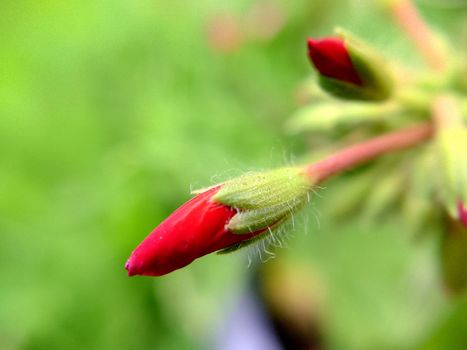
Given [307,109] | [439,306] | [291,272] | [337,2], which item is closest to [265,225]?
[307,109]

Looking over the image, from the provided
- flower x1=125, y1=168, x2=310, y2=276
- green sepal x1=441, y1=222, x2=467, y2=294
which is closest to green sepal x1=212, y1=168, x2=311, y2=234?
flower x1=125, y1=168, x2=310, y2=276

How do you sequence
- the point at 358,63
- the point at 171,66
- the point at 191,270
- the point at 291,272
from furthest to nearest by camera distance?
the point at 291,272 < the point at 171,66 < the point at 191,270 < the point at 358,63

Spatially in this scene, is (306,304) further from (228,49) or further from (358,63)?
(358,63)

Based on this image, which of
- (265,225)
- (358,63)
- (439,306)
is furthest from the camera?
(439,306)

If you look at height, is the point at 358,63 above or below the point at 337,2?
below

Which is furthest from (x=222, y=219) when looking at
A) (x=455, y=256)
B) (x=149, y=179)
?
(x=149, y=179)

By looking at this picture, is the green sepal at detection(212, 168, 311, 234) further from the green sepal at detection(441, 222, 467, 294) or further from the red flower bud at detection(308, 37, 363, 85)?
the green sepal at detection(441, 222, 467, 294)
